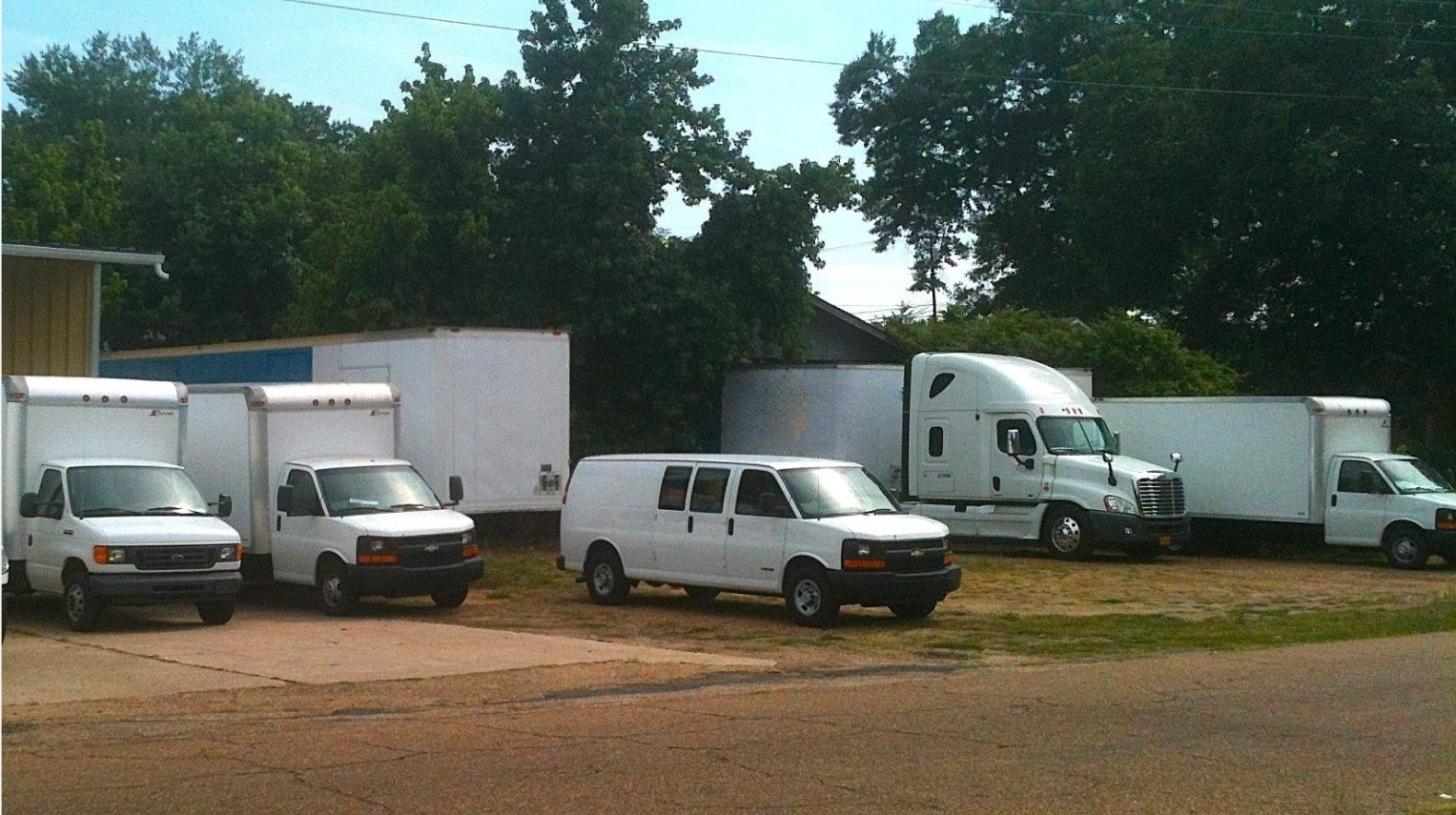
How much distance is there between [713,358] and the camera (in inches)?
1294

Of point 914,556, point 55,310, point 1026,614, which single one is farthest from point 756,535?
point 55,310

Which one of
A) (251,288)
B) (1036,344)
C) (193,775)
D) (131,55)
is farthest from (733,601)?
(131,55)

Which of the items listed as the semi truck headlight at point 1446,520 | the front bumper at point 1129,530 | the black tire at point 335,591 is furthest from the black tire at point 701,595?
the semi truck headlight at point 1446,520

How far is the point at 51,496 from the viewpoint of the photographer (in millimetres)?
17156

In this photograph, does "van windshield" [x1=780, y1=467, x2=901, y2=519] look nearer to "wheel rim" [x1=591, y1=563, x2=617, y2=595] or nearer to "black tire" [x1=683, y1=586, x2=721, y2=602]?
"black tire" [x1=683, y1=586, x2=721, y2=602]

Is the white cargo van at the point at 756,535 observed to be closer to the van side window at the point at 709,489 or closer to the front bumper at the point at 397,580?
the van side window at the point at 709,489

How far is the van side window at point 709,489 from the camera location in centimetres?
1803

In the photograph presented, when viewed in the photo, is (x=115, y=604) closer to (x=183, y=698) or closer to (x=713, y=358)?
(x=183, y=698)

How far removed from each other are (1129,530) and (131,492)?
52.0 ft

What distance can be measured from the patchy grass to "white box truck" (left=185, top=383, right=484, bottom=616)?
982mm

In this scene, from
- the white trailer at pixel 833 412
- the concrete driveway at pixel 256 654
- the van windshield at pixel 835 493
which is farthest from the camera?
the white trailer at pixel 833 412

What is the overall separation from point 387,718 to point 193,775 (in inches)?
94.5

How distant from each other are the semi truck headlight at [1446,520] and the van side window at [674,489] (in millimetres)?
13431

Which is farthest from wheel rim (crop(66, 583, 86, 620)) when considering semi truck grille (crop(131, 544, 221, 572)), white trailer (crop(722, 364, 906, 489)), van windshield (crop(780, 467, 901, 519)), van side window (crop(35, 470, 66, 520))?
white trailer (crop(722, 364, 906, 489))
